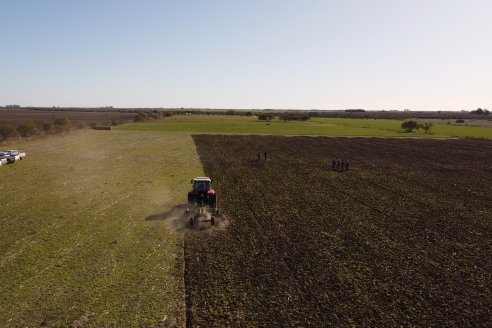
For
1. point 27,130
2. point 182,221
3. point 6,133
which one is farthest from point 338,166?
point 27,130

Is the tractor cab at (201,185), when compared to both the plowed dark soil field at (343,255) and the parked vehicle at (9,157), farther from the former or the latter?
the parked vehicle at (9,157)

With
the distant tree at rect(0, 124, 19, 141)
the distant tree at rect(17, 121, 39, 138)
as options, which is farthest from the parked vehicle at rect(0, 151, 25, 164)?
the distant tree at rect(17, 121, 39, 138)

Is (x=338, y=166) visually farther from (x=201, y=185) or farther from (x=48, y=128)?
(x=48, y=128)

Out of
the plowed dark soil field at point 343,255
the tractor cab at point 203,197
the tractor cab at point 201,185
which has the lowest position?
the plowed dark soil field at point 343,255

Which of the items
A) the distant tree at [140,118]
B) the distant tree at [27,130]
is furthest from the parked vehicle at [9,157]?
the distant tree at [140,118]

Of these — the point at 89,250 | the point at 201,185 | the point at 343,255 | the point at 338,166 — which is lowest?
the point at 343,255

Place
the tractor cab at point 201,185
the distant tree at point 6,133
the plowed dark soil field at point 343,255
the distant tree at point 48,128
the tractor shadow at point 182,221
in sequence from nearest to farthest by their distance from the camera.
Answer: the plowed dark soil field at point 343,255
the tractor shadow at point 182,221
the tractor cab at point 201,185
the distant tree at point 6,133
the distant tree at point 48,128
